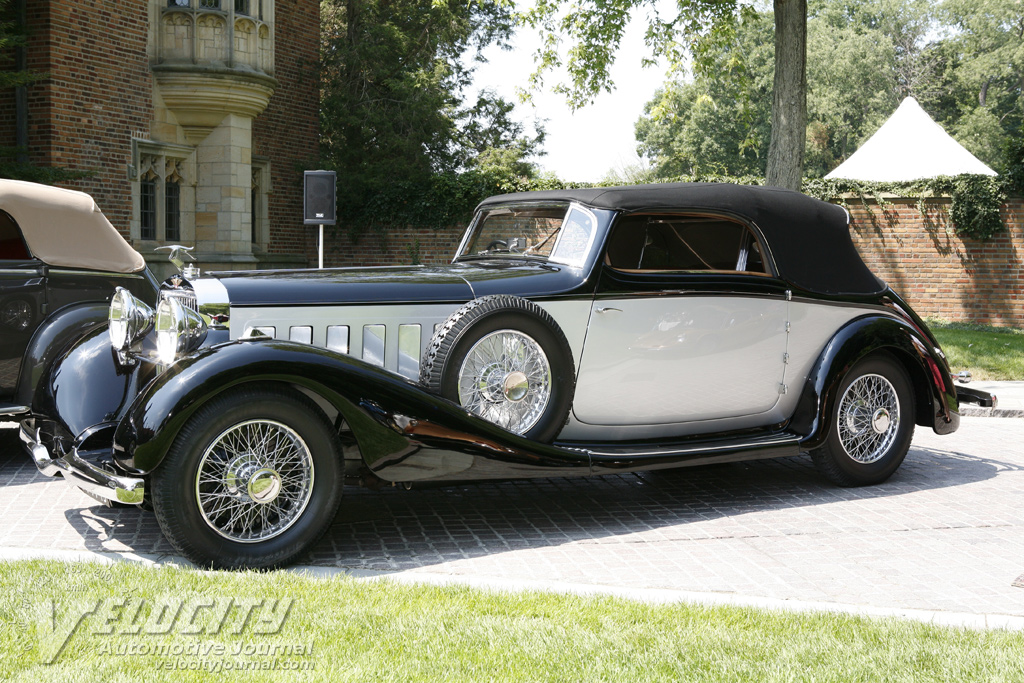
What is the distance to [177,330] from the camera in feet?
15.3

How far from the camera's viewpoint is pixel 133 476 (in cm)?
418

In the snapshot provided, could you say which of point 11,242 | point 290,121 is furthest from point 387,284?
point 290,121

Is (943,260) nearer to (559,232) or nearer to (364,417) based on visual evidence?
(559,232)

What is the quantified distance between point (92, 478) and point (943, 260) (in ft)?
60.9

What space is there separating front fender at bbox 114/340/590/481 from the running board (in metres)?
0.18

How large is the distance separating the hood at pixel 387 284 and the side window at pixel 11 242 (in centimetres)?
231

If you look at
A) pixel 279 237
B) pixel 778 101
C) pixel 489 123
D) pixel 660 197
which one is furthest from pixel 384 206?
pixel 660 197

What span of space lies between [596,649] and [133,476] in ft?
7.24

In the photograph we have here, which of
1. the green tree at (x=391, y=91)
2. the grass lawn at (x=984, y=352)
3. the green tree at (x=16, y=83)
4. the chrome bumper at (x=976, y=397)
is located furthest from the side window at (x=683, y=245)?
the green tree at (x=391, y=91)

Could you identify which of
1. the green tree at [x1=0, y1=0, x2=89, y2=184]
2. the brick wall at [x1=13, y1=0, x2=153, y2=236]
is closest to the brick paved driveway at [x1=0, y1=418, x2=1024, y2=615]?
the green tree at [x1=0, y1=0, x2=89, y2=184]

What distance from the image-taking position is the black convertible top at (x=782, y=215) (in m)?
5.77

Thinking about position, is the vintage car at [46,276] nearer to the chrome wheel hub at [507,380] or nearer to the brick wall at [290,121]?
the chrome wheel hub at [507,380]

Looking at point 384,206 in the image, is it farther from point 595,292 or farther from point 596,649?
point 596,649

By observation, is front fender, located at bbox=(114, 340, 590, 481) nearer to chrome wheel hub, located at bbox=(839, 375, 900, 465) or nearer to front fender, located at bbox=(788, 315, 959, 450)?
front fender, located at bbox=(788, 315, 959, 450)
